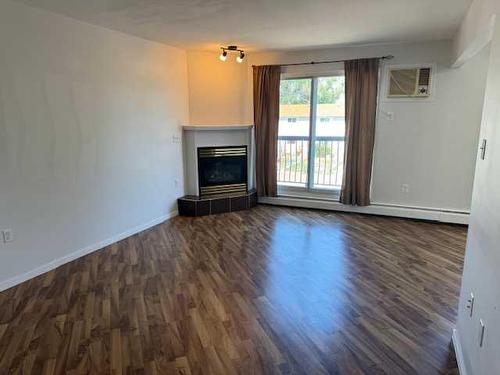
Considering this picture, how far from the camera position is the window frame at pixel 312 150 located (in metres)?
5.14

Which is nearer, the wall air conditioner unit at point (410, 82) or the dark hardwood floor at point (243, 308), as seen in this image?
the dark hardwood floor at point (243, 308)

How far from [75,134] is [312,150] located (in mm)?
Result: 3463

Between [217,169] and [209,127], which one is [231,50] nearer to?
[209,127]

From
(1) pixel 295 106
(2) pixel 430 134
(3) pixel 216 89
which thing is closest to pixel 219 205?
(3) pixel 216 89

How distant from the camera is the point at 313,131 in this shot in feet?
17.8

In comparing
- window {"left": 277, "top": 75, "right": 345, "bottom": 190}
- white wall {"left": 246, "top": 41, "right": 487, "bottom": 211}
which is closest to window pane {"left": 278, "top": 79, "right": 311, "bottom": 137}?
window {"left": 277, "top": 75, "right": 345, "bottom": 190}

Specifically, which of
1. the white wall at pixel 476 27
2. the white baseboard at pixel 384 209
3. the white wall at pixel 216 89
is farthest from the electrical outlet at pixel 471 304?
the white wall at pixel 216 89

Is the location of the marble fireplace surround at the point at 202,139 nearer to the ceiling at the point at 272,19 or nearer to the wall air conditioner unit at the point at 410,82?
the ceiling at the point at 272,19

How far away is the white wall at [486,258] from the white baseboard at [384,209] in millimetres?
2886

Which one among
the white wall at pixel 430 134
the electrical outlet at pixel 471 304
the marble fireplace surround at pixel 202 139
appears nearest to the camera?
the electrical outlet at pixel 471 304

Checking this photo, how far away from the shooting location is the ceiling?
9.45 feet

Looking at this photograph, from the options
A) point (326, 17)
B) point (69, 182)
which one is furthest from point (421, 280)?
point (69, 182)

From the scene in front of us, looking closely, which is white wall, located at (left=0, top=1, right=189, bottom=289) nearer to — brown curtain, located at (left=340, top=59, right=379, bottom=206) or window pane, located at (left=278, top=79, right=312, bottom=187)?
window pane, located at (left=278, top=79, right=312, bottom=187)

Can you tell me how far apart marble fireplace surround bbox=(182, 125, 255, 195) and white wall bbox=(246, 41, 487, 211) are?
1.53m
